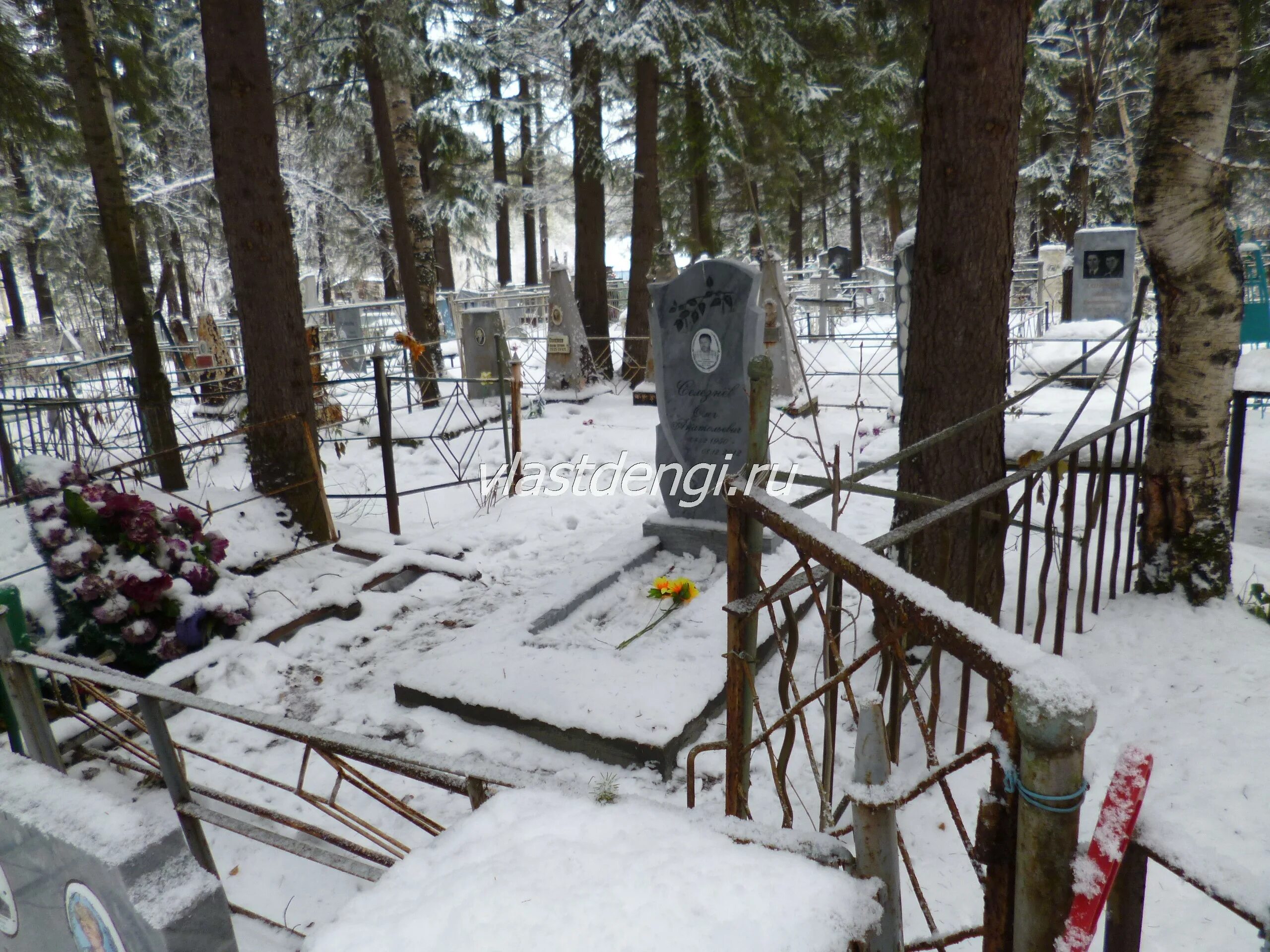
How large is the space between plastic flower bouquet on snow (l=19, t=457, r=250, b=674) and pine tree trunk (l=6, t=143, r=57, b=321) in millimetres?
14852

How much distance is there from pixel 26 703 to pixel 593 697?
202 cm

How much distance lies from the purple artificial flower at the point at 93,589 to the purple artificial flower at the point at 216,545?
0.66 metres

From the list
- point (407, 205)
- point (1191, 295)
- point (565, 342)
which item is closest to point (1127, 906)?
point (1191, 295)

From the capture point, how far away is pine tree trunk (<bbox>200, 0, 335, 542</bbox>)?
5281 millimetres

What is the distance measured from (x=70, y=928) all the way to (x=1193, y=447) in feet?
13.8

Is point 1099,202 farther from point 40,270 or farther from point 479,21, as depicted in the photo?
point 40,270

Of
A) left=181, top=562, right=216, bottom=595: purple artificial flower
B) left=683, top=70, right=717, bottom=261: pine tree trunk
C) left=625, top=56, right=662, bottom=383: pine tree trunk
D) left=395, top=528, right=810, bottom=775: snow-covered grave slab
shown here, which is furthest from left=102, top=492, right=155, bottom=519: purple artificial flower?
left=683, top=70, right=717, bottom=261: pine tree trunk

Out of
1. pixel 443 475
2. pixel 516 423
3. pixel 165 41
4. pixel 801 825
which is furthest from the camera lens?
pixel 165 41

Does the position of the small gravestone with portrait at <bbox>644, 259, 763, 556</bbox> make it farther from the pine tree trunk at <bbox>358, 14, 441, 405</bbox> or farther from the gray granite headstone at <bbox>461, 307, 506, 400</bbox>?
the gray granite headstone at <bbox>461, 307, 506, 400</bbox>

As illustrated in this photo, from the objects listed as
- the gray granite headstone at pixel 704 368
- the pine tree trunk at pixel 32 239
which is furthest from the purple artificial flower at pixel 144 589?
the pine tree trunk at pixel 32 239

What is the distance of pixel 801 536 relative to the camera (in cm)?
166

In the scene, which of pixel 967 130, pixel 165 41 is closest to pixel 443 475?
pixel 967 130

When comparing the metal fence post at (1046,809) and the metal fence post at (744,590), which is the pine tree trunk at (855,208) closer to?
the metal fence post at (744,590)

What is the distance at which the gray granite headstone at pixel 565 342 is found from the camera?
1121 cm
